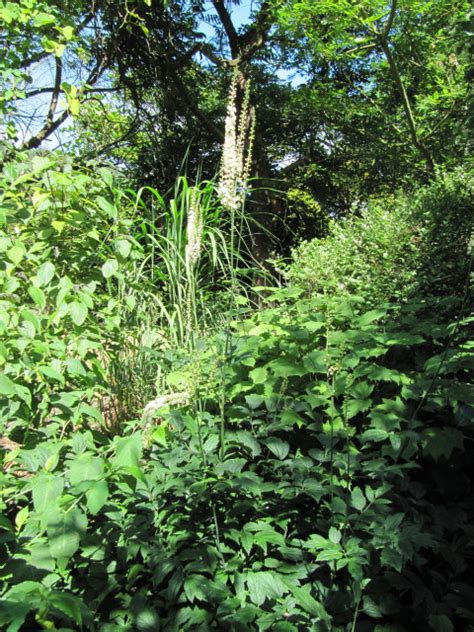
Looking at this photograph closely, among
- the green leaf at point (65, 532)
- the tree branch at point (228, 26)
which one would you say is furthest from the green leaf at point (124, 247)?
the tree branch at point (228, 26)

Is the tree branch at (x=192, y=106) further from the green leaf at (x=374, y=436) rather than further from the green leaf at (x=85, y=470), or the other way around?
the green leaf at (x=85, y=470)

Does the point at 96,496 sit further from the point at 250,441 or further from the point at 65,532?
the point at 250,441

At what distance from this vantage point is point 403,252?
3590mm

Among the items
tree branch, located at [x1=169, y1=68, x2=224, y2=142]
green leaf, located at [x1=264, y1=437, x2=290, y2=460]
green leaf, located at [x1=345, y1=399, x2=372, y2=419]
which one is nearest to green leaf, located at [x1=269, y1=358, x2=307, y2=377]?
green leaf, located at [x1=345, y1=399, x2=372, y2=419]

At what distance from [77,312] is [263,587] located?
1119mm

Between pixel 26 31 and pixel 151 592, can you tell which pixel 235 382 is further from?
pixel 26 31

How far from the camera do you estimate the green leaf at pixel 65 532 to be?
3.95 feet

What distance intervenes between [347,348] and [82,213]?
49.8 inches

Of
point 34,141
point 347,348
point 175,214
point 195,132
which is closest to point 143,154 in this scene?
point 195,132

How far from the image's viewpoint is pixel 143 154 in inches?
322

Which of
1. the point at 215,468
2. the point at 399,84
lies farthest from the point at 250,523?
the point at 399,84

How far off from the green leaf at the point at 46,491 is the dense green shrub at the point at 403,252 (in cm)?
219

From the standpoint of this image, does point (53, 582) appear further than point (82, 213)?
No

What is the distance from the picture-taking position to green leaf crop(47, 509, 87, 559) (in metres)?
1.20
